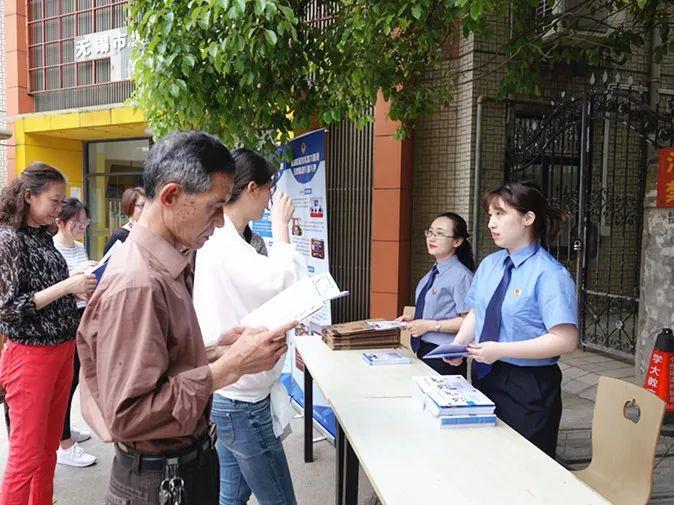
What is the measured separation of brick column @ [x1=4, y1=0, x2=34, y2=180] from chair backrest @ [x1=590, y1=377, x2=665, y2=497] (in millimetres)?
10541

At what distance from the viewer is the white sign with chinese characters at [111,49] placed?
8867 mm

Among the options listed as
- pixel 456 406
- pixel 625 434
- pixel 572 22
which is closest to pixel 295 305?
pixel 456 406

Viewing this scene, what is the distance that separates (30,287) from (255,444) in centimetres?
142

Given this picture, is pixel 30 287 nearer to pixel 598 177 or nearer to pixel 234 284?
pixel 234 284

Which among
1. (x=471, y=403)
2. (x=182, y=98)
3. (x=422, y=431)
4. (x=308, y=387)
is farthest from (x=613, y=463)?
(x=182, y=98)

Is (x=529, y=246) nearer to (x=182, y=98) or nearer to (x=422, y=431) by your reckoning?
(x=422, y=431)

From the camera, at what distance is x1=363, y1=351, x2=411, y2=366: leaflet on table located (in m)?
2.76

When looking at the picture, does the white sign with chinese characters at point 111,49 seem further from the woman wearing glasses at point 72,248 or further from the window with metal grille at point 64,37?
the woman wearing glasses at point 72,248

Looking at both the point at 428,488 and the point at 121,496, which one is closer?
the point at 121,496

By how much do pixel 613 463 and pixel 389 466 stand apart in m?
1.21

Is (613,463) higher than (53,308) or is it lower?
lower

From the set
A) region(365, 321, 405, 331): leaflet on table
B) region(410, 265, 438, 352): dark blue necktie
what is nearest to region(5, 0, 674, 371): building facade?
region(410, 265, 438, 352): dark blue necktie

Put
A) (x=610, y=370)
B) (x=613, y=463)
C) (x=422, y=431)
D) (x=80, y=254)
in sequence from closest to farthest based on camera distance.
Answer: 1. (x=422, y=431)
2. (x=613, y=463)
3. (x=80, y=254)
4. (x=610, y=370)

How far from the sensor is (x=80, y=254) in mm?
3926
